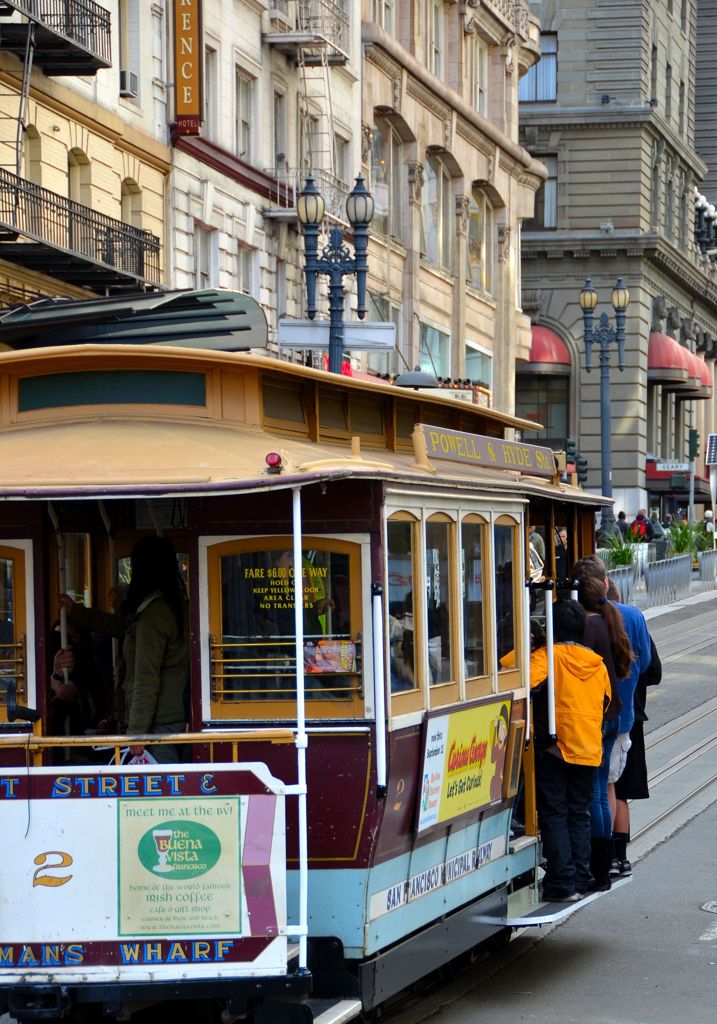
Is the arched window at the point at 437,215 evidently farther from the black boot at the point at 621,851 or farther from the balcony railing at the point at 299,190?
the black boot at the point at 621,851

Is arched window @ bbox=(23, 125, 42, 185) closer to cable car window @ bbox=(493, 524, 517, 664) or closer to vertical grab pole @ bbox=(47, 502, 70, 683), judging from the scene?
cable car window @ bbox=(493, 524, 517, 664)

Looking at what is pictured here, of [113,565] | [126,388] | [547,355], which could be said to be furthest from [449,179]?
[126,388]

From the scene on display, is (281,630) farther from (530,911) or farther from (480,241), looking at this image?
(480,241)

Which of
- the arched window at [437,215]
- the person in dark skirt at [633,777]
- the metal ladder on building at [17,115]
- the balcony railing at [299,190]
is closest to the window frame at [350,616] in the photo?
the person in dark skirt at [633,777]

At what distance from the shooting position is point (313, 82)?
125ft

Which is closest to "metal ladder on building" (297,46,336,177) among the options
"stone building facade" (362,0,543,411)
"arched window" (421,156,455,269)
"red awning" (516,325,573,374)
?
"stone building facade" (362,0,543,411)

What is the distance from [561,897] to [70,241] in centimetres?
1812

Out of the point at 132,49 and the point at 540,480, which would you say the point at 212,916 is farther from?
the point at 132,49

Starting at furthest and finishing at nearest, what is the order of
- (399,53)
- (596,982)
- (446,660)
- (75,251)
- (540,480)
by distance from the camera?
(399,53) < (75,251) < (540,480) < (596,982) < (446,660)

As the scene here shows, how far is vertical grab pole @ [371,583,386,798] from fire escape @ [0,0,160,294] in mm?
Answer: 17645

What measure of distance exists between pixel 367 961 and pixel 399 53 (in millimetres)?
36122

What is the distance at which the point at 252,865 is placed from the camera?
23.1 feet

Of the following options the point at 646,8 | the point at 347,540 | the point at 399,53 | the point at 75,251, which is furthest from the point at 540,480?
the point at 646,8

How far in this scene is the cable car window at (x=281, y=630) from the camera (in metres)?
7.75
